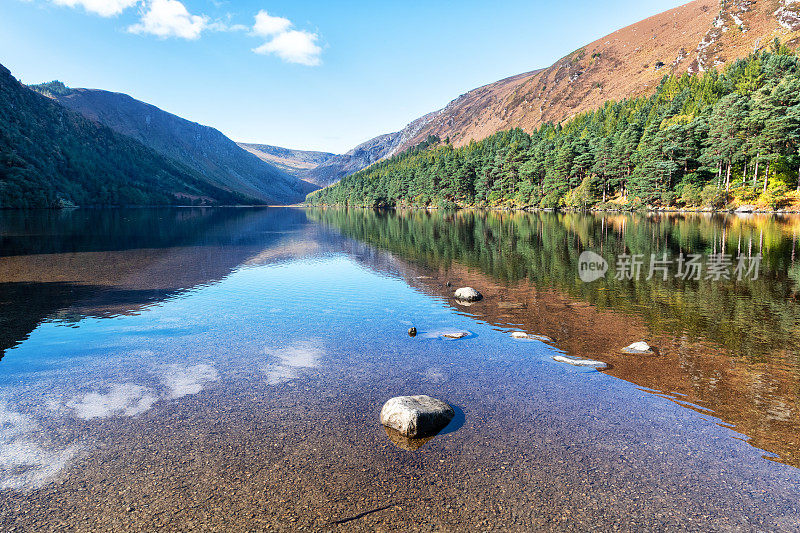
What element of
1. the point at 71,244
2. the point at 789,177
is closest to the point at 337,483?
the point at 71,244

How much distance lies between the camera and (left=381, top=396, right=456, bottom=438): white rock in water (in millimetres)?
10461

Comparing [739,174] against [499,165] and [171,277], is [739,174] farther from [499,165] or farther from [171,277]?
[171,277]

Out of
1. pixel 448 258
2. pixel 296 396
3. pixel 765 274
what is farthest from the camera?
pixel 448 258

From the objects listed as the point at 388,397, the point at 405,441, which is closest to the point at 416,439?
the point at 405,441

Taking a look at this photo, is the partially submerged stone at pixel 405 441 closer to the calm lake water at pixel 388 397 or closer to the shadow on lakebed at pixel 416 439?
the shadow on lakebed at pixel 416 439

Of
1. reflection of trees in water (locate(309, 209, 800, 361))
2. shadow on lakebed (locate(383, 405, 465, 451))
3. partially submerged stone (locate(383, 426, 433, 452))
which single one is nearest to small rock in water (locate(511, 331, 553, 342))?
reflection of trees in water (locate(309, 209, 800, 361))

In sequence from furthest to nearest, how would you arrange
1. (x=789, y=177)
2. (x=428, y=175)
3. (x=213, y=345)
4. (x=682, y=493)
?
1. (x=428, y=175)
2. (x=789, y=177)
3. (x=213, y=345)
4. (x=682, y=493)

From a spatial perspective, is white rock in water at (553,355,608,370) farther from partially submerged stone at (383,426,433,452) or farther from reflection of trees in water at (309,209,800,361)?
partially submerged stone at (383,426,433,452)

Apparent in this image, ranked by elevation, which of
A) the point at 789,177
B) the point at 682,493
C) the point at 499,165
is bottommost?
the point at 682,493

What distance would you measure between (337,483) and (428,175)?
195 metres

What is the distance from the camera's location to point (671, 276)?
96.0 ft

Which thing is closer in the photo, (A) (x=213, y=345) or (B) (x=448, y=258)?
(A) (x=213, y=345)

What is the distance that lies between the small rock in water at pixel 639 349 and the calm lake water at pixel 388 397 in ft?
1.35

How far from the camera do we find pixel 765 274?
2870cm
